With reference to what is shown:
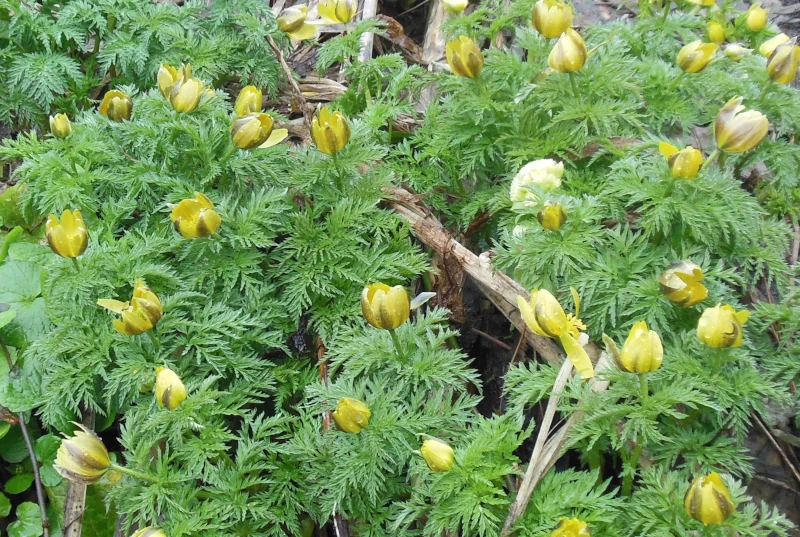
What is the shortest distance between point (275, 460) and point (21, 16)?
2174 millimetres

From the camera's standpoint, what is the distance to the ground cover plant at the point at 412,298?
1.65 metres

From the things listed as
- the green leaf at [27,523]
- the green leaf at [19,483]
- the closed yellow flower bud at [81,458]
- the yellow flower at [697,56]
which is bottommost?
the green leaf at [27,523]

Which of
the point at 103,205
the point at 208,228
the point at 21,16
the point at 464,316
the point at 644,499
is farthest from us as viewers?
the point at 21,16

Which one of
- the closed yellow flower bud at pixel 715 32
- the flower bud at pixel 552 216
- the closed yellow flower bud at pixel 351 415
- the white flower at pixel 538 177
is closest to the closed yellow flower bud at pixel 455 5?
the white flower at pixel 538 177

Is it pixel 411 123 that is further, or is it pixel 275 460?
pixel 411 123

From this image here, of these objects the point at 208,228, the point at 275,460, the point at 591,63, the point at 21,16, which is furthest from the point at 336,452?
the point at 21,16

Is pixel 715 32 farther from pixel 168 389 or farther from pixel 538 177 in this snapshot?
pixel 168 389

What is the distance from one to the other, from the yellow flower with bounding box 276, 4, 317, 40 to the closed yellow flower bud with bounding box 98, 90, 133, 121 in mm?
780

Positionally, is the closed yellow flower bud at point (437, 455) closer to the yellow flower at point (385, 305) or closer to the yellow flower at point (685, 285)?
the yellow flower at point (385, 305)

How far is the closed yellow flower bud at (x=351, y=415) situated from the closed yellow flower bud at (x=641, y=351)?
64 centimetres

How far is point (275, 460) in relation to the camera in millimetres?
1870

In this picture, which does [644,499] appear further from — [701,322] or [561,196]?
[561,196]

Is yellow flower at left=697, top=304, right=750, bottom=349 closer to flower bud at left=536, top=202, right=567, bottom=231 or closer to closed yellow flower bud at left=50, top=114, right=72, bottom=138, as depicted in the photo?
flower bud at left=536, top=202, right=567, bottom=231

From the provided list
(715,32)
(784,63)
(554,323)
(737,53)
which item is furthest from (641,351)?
(715,32)
